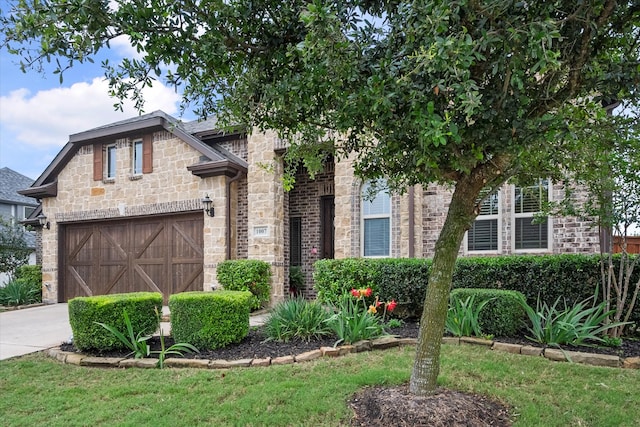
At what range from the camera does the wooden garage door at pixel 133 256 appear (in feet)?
37.7

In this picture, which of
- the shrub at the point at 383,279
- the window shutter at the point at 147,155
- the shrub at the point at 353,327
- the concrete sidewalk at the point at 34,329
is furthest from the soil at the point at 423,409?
the window shutter at the point at 147,155

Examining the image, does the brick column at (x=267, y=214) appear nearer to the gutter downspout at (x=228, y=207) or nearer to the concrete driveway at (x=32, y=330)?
Result: the gutter downspout at (x=228, y=207)

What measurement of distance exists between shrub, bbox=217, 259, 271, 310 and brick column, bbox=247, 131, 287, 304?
22cm

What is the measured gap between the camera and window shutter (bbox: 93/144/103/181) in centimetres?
1284

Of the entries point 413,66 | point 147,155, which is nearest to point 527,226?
point 413,66

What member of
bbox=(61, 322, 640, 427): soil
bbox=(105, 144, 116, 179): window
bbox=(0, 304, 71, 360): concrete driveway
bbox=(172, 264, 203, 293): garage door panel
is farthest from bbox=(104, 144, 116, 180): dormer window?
bbox=(61, 322, 640, 427): soil

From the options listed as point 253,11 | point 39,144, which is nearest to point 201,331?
point 253,11

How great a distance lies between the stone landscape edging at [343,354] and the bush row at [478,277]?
1347 mm

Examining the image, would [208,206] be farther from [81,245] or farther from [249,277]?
[81,245]

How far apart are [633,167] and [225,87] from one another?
4765 millimetres

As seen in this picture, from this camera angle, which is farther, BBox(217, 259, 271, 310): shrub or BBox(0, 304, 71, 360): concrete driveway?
BBox(217, 259, 271, 310): shrub

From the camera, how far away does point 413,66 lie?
279cm

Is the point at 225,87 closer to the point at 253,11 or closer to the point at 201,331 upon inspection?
the point at 253,11

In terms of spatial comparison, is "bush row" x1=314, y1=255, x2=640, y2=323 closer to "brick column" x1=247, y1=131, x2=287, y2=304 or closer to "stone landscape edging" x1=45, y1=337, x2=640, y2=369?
"stone landscape edging" x1=45, y1=337, x2=640, y2=369
